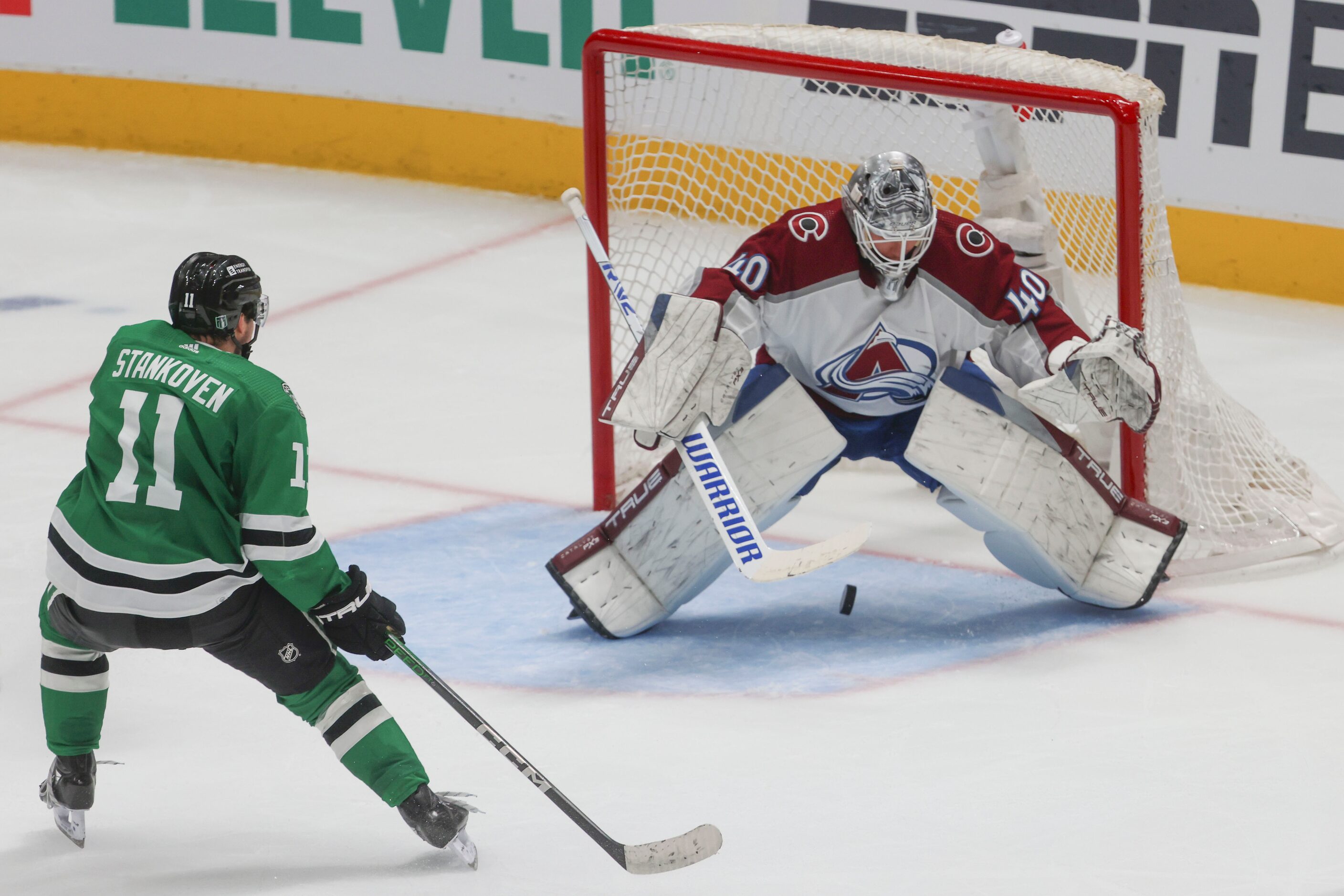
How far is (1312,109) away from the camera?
20.1 feet

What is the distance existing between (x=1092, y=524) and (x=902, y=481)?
3.60 feet

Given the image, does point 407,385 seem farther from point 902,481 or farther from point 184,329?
point 184,329

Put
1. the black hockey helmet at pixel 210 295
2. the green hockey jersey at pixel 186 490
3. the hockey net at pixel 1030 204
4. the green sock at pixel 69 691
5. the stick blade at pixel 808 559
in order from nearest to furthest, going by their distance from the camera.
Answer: the green hockey jersey at pixel 186 490
the black hockey helmet at pixel 210 295
the green sock at pixel 69 691
the stick blade at pixel 808 559
the hockey net at pixel 1030 204

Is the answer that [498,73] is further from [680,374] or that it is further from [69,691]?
[69,691]

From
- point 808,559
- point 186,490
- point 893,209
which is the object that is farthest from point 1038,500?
point 186,490

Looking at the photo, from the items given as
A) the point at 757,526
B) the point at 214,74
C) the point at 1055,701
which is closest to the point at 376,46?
the point at 214,74

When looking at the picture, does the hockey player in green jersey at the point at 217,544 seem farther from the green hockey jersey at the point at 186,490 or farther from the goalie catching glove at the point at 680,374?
the goalie catching glove at the point at 680,374

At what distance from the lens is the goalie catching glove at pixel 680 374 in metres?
3.84

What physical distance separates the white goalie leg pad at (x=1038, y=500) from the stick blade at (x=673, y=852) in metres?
1.15

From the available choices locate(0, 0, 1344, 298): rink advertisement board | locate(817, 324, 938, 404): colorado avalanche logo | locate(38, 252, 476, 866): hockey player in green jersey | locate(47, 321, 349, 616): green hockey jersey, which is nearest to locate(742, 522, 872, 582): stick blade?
locate(817, 324, 938, 404): colorado avalanche logo

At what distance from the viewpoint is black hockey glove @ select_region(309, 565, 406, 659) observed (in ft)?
9.40

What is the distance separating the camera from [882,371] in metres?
4.02

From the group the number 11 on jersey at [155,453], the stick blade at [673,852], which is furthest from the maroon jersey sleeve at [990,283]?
the number 11 on jersey at [155,453]

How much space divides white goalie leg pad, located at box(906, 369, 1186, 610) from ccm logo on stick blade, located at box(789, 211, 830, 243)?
1.27 feet
